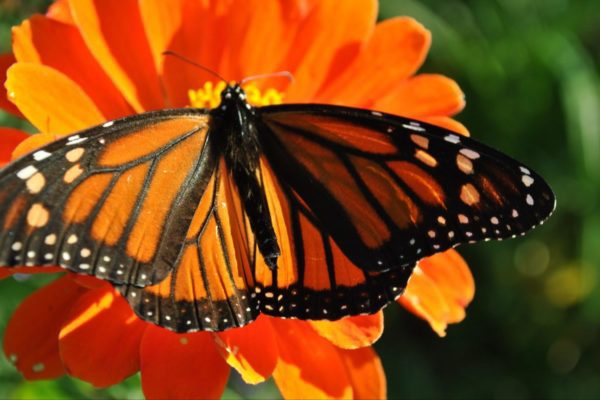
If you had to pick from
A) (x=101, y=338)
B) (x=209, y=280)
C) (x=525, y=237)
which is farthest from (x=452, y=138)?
(x=525, y=237)

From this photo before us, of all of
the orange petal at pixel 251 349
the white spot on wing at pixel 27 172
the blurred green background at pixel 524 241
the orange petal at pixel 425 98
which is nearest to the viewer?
the white spot on wing at pixel 27 172

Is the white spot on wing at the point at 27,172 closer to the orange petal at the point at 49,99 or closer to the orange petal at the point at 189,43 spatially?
the orange petal at the point at 49,99

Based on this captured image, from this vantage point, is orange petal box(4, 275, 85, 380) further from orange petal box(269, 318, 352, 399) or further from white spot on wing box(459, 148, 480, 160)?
white spot on wing box(459, 148, 480, 160)

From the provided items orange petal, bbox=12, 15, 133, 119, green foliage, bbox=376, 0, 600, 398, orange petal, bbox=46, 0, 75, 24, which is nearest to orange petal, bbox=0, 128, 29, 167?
orange petal, bbox=12, 15, 133, 119

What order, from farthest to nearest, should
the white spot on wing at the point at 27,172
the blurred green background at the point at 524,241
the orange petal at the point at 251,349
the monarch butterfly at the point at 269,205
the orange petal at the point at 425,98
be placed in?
the blurred green background at the point at 524,241 → the orange petal at the point at 425,98 → the orange petal at the point at 251,349 → the monarch butterfly at the point at 269,205 → the white spot on wing at the point at 27,172

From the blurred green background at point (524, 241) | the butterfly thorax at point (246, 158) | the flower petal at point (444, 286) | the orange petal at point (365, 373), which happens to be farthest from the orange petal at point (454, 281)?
the blurred green background at point (524, 241)

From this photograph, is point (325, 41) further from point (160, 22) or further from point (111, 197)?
point (111, 197)
